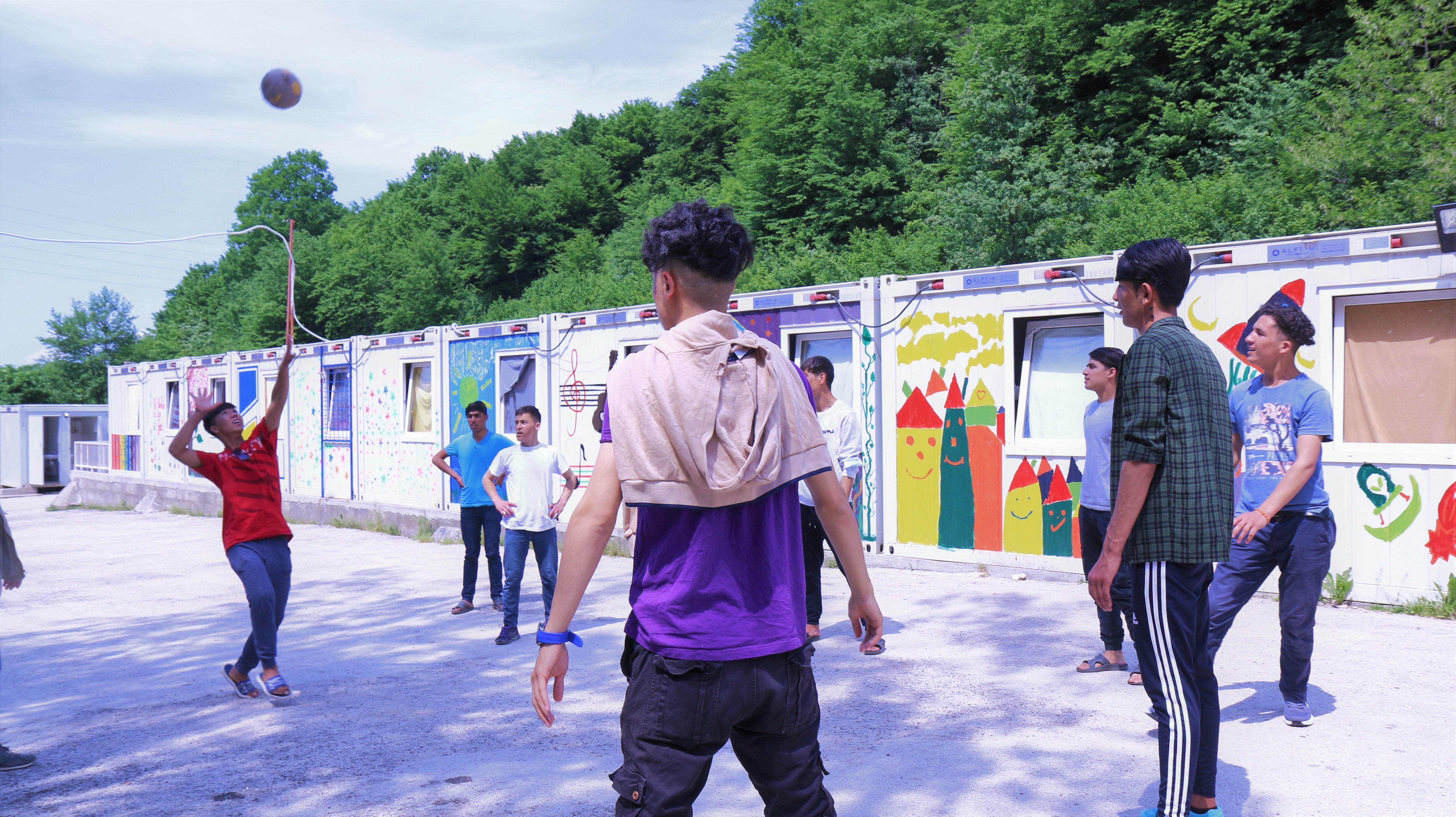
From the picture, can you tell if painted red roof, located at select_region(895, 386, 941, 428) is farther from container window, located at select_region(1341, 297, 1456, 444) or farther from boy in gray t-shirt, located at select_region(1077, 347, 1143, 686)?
boy in gray t-shirt, located at select_region(1077, 347, 1143, 686)

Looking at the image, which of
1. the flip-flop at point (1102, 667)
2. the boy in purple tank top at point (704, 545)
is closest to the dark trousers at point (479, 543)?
the flip-flop at point (1102, 667)

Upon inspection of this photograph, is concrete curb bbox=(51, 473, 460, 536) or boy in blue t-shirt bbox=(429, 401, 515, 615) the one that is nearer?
boy in blue t-shirt bbox=(429, 401, 515, 615)

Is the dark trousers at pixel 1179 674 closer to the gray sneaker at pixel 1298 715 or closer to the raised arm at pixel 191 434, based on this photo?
the gray sneaker at pixel 1298 715

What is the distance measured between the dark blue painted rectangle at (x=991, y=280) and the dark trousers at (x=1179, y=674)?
6.80 metres

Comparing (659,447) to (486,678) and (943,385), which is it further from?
(943,385)

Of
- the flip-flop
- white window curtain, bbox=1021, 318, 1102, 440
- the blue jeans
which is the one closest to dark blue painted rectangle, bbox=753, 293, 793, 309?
white window curtain, bbox=1021, 318, 1102, 440

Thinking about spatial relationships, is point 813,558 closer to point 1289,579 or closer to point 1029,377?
point 1289,579

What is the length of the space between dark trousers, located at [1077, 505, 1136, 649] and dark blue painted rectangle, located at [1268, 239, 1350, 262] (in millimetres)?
3796

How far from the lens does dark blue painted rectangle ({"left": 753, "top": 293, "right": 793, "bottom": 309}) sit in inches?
452

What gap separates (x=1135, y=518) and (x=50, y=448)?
38762 mm

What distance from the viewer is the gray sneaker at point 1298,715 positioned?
15.5 feet

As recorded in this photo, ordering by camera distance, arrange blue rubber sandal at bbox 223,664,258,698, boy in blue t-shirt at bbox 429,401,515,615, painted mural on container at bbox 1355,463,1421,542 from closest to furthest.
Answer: blue rubber sandal at bbox 223,664,258,698 < painted mural on container at bbox 1355,463,1421,542 < boy in blue t-shirt at bbox 429,401,515,615

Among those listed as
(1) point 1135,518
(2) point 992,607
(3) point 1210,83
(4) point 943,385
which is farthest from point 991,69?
(1) point 1135,518

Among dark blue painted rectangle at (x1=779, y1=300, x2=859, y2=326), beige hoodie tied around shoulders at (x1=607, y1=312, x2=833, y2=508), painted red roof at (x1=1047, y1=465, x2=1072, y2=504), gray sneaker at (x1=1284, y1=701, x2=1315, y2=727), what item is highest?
dark blue painted rectangle at (x1=779, y1=300, x2=859, y2=326)
